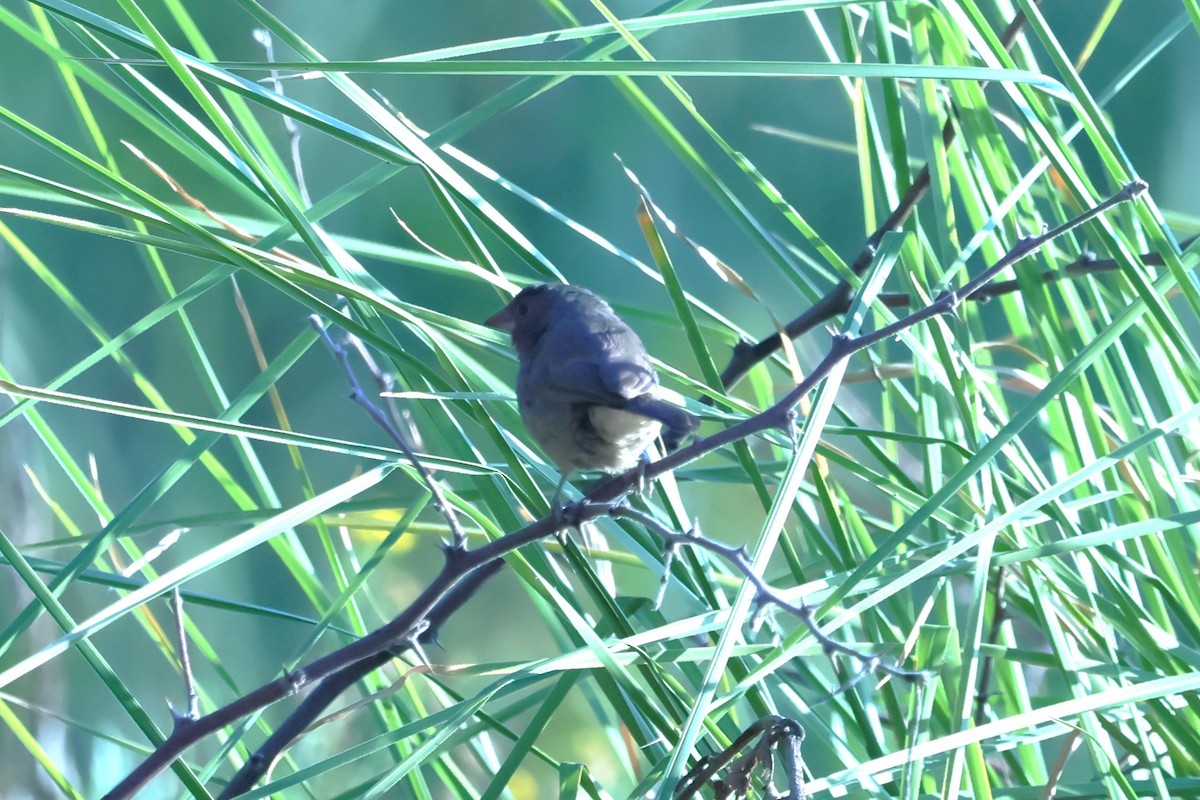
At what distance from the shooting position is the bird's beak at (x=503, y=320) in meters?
1.90

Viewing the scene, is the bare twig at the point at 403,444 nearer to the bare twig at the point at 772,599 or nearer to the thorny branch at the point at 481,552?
the thorny branch at the point at 481,552

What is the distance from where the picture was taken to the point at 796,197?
4.57 meters

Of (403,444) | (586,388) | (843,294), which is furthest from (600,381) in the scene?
(403,444)

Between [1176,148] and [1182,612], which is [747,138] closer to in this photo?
[1176,148]

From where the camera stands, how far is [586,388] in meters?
1.50

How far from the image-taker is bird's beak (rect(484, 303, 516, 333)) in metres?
1.90

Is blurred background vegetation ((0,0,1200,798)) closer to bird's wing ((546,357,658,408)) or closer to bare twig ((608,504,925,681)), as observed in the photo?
bird's wing ((546,357,658,408))

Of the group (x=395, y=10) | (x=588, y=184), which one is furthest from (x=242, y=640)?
(x=395, y=10)

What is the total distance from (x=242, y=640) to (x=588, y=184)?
222cm

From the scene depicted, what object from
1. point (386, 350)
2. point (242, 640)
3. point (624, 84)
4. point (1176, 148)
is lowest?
point (242, 640)

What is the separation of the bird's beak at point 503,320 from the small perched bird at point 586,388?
9cm

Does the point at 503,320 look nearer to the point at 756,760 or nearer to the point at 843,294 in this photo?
the point at 843,294

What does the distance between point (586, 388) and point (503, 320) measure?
0.50m

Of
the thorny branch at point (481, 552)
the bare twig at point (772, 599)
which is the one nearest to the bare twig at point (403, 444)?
the thorny branch at point (481, 552)
